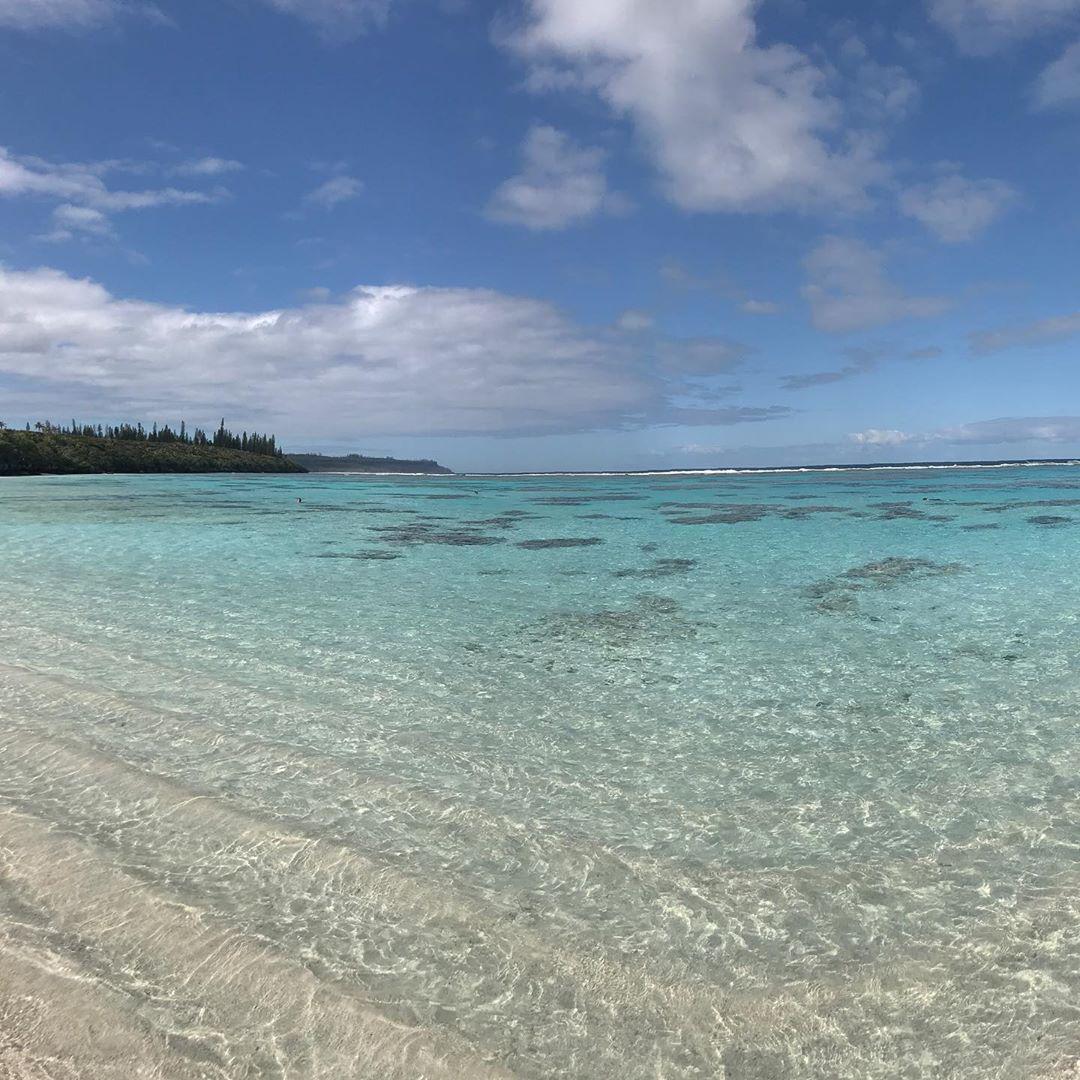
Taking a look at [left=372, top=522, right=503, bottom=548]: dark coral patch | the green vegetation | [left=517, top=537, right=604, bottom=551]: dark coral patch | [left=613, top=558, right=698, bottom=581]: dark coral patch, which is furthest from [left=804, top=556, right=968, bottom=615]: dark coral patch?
the green vegetation

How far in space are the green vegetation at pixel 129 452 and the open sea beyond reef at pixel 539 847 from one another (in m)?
77.8

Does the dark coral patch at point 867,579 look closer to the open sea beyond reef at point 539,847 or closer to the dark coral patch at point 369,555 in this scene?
the open sea beyond reef at point 539,847

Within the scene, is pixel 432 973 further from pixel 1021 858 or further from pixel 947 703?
pixel 947 703

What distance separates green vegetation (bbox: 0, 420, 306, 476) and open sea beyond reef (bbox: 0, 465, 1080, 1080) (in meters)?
77.8

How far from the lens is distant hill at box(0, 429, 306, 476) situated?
233 ft

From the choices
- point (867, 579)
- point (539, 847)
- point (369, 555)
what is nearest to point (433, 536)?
point (369, 555)

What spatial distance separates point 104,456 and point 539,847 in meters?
97.4

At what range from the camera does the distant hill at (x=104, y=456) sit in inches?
2800

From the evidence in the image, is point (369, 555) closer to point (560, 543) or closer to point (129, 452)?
point (560, 543)

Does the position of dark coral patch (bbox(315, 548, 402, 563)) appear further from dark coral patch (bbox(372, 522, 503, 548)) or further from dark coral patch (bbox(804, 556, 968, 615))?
dark coral patch (bbox(804, 556, 968, 615))

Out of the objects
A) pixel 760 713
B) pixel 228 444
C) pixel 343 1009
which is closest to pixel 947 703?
pixel 760 713

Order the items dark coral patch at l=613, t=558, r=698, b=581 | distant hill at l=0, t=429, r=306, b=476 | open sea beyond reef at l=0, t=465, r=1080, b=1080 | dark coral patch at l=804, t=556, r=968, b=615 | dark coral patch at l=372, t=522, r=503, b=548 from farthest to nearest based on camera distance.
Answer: distant hill at l=0, t=429, r=306, b=476 < dark coral patch at l=372, t=522, r=503, b=548 < dark coral patch at l=613, t=558, r=698, b=581 < dark coral patch at l=804, t=556, r=968, b=615 < open sea beyond reef at l=0, t=465, r=1080, b=1080

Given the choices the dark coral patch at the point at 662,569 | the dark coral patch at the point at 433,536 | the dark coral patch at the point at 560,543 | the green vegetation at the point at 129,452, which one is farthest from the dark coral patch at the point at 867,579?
the green vegetation at the point at 129,452

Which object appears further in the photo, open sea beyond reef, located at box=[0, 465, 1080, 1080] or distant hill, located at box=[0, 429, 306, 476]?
distant hill, located at box=[0, 429, 306, 476]
